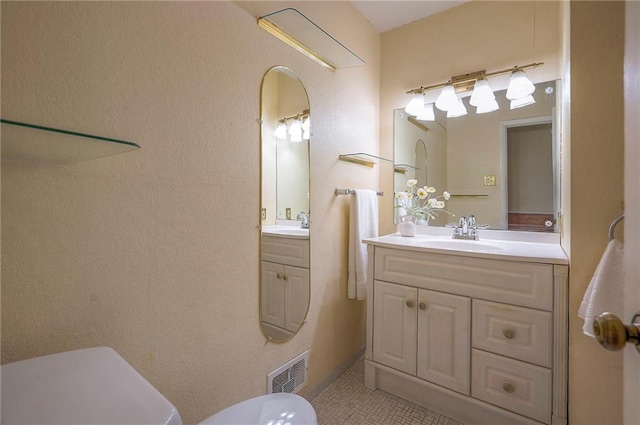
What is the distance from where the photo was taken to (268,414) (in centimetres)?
91

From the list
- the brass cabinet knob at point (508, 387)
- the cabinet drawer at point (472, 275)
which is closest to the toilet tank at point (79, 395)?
the cabinet drawer at point (472, 275)

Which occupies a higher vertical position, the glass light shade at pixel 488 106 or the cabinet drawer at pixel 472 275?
the glass light shade at pixel 488 106

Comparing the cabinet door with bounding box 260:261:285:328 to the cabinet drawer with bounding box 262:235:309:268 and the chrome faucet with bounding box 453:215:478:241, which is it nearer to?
the cabinet drawer with bounding box 262:235:309:268

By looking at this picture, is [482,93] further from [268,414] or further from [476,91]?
[268,414]

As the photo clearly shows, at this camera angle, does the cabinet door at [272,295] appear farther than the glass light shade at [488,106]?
No

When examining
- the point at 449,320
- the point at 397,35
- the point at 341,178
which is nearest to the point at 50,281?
the point at 341,178

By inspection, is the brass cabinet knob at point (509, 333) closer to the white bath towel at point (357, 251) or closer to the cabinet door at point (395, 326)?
the cabinet door at point (395, 326)

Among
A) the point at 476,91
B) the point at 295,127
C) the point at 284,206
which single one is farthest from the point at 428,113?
the point at 284,206

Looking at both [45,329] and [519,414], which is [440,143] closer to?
[519,414]

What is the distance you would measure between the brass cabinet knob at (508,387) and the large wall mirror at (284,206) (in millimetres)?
997

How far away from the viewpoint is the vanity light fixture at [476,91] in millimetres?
1660


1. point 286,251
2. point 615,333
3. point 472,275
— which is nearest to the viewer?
point 615,333

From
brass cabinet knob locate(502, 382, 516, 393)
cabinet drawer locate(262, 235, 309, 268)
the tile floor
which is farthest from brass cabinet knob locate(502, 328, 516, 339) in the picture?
cabinet drawer locate(262, 235, 309, 268)

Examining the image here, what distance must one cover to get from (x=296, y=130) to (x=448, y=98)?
1.12 metres
